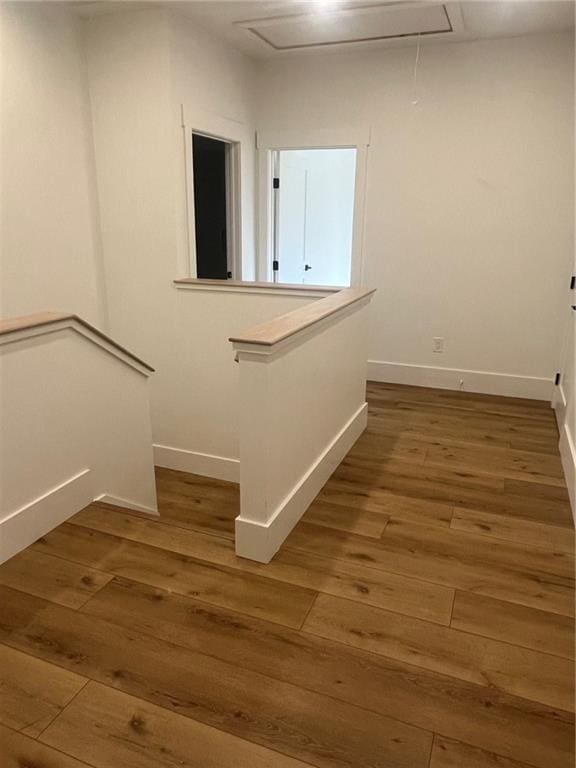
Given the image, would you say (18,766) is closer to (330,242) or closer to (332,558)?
(332,558)

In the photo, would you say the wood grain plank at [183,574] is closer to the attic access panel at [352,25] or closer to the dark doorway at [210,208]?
the dark doorway at [210,208]

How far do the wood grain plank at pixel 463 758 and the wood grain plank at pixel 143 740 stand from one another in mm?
370

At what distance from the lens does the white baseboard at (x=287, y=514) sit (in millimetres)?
2189

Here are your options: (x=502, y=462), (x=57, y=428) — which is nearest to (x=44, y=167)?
(x=57, y=428)

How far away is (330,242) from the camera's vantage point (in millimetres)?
6574

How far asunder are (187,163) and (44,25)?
3.70 feet

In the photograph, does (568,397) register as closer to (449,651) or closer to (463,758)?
(449,651)

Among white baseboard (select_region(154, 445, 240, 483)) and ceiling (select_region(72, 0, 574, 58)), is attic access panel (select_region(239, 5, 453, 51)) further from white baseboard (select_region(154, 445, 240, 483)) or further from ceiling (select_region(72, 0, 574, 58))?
white baseboard (select_region(154, 445, 240, 483))

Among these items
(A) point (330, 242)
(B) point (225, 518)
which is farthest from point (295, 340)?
(A) point (330, 242)

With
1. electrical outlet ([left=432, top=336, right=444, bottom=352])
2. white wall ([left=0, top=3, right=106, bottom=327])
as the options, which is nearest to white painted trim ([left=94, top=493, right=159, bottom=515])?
white wall ([left=0, top=3, right=106, bottom=327])

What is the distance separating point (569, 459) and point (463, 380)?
1708 millimetres

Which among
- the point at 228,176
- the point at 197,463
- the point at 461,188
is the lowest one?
the point at 197,463

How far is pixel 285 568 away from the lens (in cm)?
217

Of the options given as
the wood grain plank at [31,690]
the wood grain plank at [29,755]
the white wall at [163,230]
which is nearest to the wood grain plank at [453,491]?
the white wall at [163,230]
